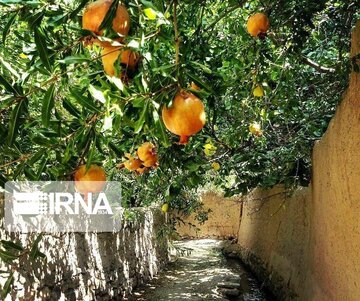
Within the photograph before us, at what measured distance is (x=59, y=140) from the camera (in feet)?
4.13

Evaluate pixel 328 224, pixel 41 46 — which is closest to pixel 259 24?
pixel 41 46

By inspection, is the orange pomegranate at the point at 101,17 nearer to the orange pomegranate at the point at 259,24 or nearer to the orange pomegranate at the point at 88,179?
the orange pomegranate at the point at 88,179

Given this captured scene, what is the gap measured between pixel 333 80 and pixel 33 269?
128 inches

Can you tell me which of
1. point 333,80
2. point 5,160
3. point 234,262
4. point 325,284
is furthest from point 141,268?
point 5,160

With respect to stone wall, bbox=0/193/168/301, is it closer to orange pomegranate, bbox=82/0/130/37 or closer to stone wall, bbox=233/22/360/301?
stone wall, bbox=233/22/360/301

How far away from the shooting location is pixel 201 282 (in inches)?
275

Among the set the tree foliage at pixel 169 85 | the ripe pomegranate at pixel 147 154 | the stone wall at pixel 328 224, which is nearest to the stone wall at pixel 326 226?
the stone wall at pixel 328 224

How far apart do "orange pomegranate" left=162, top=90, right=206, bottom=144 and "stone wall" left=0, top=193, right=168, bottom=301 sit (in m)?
2.35

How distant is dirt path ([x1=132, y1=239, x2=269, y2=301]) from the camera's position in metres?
6.15

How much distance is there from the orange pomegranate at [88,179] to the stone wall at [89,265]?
6.44 ft

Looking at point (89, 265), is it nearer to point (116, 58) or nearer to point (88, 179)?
point (88, 179)

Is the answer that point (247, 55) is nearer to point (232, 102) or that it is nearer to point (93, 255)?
point (232, 102)

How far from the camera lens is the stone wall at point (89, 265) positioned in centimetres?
349

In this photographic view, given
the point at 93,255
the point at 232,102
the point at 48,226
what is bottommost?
the point at 93,255
